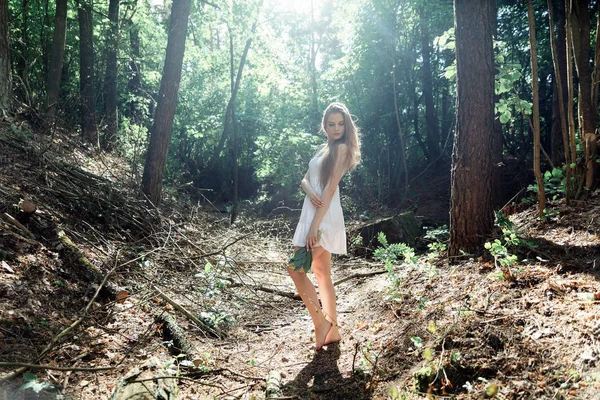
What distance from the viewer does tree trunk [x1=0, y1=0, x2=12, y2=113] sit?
7.53 meters

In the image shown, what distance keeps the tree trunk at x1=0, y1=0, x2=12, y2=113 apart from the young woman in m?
6.33

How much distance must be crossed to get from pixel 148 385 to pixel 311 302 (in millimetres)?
1564

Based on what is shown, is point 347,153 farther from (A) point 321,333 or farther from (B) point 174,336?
(B) point 174,336

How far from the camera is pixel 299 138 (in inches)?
511

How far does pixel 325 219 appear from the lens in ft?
13.1

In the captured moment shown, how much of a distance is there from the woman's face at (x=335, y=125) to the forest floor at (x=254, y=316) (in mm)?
1761

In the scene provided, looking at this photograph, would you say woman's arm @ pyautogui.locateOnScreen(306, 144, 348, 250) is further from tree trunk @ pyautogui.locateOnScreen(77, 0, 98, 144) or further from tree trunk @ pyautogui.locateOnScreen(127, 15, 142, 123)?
tree trunk @ pyautogui.locateOnScreen(127, 15, 142, 123)

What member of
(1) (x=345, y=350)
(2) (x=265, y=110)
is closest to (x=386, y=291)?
(1) (x=345, y=350)

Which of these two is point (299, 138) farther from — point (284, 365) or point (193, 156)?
point (284, 365)

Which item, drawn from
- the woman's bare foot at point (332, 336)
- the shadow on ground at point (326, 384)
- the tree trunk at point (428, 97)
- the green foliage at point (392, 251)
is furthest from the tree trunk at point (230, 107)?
the shadow on ground at point (326, 384)

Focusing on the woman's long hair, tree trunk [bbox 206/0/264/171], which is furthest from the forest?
tree trunk [bbox 206/0/264/171]

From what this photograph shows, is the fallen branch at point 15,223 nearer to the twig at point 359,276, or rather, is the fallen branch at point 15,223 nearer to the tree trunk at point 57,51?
the twig at point 359,276

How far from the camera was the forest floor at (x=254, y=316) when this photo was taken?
2857 millimetres

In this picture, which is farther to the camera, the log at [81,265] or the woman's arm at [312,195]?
the log at [81,265]
